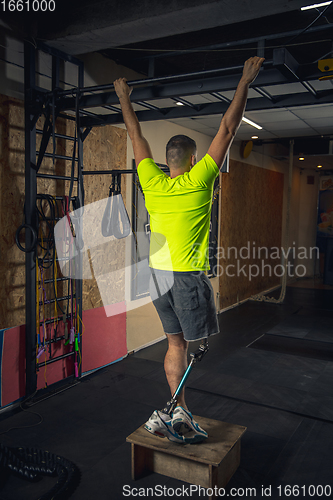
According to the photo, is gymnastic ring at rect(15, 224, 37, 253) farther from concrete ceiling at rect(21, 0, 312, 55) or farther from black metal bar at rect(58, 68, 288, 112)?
concrete ceiling at rect(21, 0, 312, 55)

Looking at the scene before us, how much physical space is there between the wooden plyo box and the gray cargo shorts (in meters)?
0.60

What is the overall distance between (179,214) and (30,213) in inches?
68.4

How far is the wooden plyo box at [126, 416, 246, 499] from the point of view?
82.0 inches

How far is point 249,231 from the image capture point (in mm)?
7836

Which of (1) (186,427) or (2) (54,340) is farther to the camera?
(2) (54,340)

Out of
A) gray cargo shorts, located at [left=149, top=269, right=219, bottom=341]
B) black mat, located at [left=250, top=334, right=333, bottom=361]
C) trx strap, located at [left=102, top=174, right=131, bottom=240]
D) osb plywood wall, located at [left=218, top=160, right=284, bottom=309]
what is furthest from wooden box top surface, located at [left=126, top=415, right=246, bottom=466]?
osb plywood wall, located at [left=218, top=160, right=284, bottom=309]

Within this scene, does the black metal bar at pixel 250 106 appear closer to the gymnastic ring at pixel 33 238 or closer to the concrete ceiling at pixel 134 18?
Answer: the concrete ceiling at pixel 134 18

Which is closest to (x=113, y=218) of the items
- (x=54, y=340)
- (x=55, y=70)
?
(x=54, y=340)

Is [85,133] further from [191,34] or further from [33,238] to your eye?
[191,34]

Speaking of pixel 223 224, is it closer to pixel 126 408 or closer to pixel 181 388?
pixel 126 408

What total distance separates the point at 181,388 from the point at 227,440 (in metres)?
0.40

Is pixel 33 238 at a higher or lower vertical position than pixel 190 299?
higher

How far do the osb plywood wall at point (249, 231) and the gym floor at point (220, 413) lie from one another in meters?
2.12

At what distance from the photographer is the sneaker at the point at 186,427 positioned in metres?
2.19
